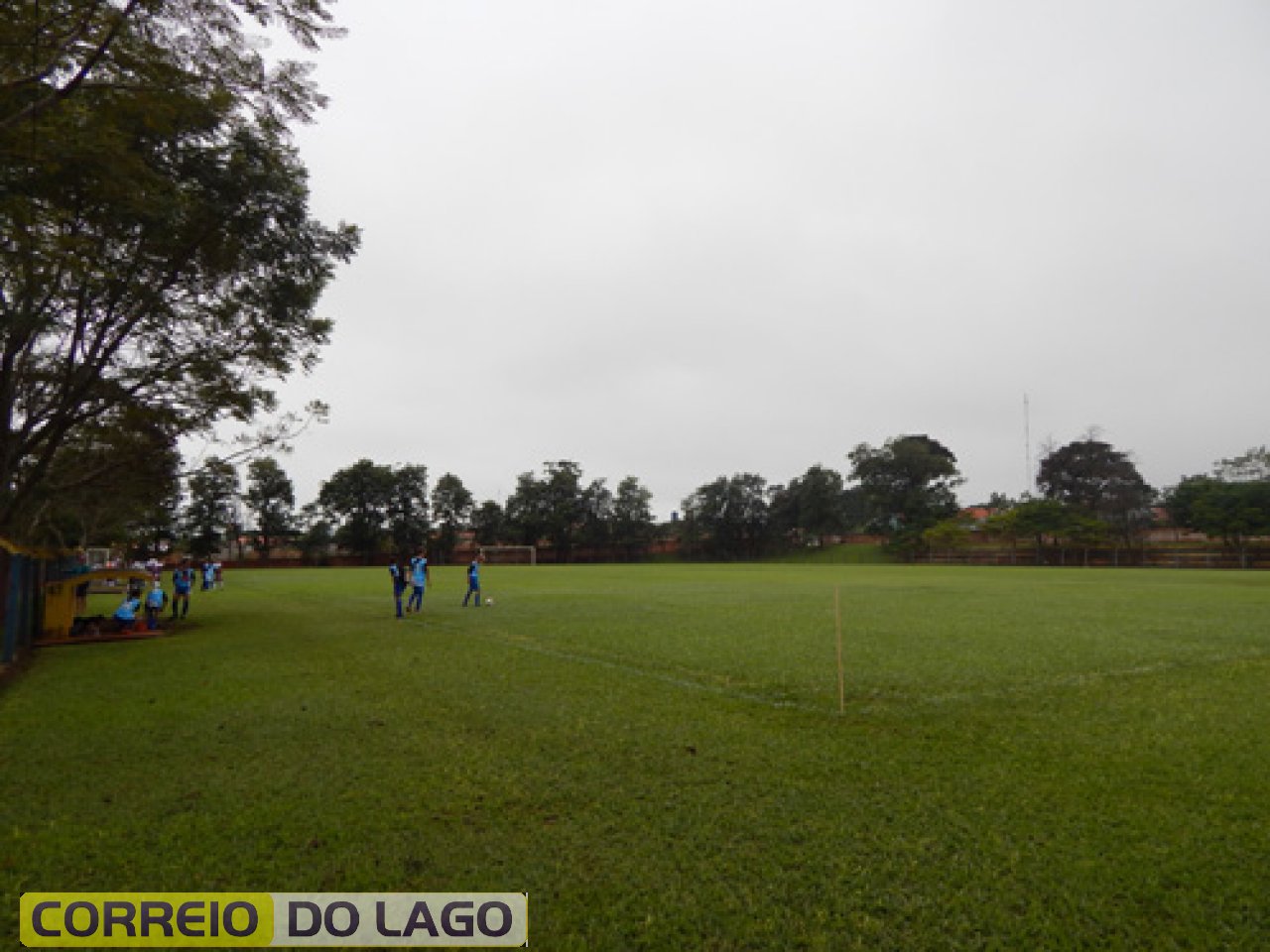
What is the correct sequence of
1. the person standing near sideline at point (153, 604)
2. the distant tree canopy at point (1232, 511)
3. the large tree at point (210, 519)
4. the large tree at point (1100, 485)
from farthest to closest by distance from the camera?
the large tree at point (210, 519) < the large tree at point (1100, 485) < the distant tree canopy at point (1232, 511) < the person standing near sideline at point (153, 604)

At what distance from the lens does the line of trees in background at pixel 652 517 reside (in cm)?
7506

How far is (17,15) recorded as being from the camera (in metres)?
5.36

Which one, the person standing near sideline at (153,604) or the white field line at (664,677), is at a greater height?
the person standing near sideline at (153,604)

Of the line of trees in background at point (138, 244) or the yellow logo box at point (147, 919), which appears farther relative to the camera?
the line of trees in background at point (138, 244)

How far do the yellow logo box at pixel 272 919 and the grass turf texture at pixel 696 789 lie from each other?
13 centimetres

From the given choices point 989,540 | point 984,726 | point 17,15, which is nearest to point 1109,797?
point 984,726

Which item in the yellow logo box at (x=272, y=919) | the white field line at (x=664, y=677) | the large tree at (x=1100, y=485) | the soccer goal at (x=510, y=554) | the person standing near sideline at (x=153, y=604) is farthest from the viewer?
the soccer goal at (x=510, y=554)

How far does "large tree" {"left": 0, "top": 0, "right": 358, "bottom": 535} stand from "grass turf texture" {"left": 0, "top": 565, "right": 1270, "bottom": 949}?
5.71 meters

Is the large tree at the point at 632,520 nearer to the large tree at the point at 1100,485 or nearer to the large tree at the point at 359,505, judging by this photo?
the large tree at the point at 359,505

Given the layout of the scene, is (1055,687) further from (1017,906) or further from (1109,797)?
(1017,906)

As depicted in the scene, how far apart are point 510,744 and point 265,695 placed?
14.7 ft

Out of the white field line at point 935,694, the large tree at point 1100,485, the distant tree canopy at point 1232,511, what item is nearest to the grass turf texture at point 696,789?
the white field line at point 935,694

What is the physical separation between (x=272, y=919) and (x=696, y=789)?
3.01 metres

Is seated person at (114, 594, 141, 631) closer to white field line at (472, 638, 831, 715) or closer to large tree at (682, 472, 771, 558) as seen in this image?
white field line at (472, 638, 831, 715)
